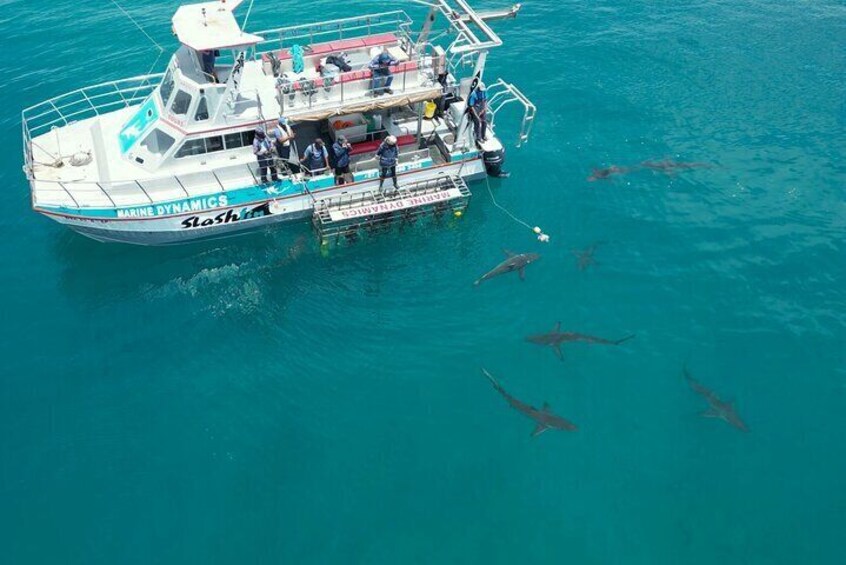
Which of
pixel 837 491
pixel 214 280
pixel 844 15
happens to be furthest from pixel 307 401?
pixel 844 15

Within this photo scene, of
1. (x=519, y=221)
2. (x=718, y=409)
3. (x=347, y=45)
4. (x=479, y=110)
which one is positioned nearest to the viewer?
(x=718, y=409)

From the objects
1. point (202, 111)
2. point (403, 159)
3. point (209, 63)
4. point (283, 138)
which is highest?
point (209, 63)

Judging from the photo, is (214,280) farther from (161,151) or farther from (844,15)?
(844,15)

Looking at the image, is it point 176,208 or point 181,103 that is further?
point 176,208

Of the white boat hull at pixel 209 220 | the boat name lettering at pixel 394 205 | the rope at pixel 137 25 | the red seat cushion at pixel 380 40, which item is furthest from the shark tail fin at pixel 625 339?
the rope at pixel 137 25

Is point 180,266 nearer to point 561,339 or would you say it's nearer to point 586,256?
point 561,339

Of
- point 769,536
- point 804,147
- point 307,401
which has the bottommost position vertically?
point 769,536

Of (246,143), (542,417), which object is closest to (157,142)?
(246,143)
